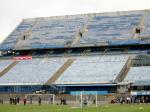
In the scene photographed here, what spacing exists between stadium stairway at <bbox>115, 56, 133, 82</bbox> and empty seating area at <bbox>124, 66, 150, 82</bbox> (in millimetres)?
1083

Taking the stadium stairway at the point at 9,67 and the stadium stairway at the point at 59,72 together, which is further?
the stadium stairway at the point at 9,67

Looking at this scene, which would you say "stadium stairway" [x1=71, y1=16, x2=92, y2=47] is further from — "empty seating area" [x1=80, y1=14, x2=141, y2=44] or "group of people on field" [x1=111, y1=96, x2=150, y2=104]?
"group of people on field" [x1=111, y1=96, x2=150, y2=104]

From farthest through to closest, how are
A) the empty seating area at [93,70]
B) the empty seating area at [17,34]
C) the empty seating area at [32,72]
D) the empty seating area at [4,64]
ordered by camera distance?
1. the empty seating area at [17,34]
2. the empty seating area at [4,64]
3. the empty seating area at [32,72]
4. the empty seating area at [93,70]

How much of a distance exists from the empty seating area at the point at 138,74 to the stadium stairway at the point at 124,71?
1.08 meters

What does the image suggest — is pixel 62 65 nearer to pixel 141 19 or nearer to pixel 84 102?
pixel 141 19

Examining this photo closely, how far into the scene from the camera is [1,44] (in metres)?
116

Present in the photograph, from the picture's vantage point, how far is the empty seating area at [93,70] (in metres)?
86.1

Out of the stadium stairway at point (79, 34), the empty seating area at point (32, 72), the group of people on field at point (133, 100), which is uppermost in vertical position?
the stadium stairway at point (79, 34)

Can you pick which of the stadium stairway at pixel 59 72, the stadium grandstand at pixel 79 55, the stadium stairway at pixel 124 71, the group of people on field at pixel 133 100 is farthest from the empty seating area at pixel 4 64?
the group of people on field at pixel 133 100

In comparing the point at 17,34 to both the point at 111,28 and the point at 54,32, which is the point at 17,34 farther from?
the point at 111,28

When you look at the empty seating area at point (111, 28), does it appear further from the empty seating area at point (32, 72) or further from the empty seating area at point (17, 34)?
the empty seating area at point (17, 34)

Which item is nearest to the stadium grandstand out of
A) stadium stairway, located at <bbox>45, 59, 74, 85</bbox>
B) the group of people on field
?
stadium stairway, located at <bbox>45, 59, 74, 85</bbox>

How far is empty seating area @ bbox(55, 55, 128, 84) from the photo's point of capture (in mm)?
86125

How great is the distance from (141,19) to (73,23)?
16.3 meters
